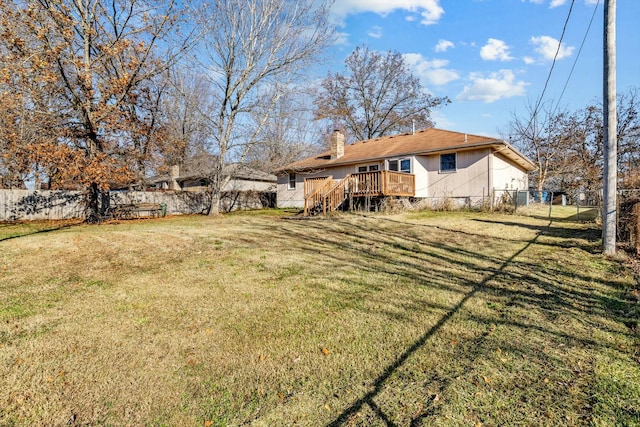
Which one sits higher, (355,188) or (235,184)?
Answer: (235,184)

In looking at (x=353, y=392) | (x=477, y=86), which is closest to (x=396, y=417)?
(x=353, y=392)

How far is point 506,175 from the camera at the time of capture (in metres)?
17.1

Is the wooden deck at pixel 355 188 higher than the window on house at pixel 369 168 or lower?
lower

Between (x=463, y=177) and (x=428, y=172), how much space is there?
6.02ft

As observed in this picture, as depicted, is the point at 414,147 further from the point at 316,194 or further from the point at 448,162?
the point at 316,194

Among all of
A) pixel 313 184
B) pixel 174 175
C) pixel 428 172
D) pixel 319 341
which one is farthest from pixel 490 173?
pixel 174 175

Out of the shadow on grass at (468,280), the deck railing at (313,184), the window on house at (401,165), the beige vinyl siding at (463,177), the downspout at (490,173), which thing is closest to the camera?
the shadow on grass at (468,280)

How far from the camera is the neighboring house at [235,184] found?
22047 millimetres

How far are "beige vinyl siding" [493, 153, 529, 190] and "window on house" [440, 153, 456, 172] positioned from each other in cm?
182

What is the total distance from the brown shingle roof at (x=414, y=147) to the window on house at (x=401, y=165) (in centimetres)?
37

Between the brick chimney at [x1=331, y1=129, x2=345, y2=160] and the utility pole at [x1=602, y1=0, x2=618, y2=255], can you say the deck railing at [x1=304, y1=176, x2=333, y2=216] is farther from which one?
the utility pole at [x1=602, y1=0, x2=618, y2=255]

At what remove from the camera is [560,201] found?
27.0 m

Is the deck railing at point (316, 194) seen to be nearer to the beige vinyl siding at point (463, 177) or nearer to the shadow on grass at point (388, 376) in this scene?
the beige vinyl siding at point (463, 177)

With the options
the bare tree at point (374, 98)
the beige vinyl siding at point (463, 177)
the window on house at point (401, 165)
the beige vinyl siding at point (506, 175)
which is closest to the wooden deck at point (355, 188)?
the window on house at point (401, 165)
